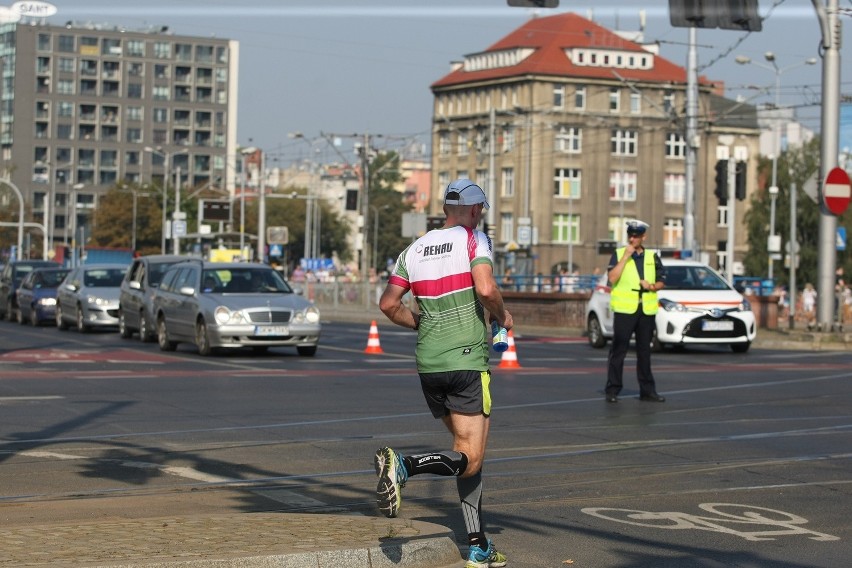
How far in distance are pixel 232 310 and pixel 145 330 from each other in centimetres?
540

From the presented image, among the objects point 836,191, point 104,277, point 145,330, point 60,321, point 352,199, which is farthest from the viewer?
point 352,199

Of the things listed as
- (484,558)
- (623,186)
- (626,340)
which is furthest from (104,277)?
(623,186)

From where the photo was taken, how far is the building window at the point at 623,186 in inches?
4515

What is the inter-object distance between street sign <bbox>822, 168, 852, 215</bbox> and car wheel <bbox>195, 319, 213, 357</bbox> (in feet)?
41.8

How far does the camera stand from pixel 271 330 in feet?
79.9

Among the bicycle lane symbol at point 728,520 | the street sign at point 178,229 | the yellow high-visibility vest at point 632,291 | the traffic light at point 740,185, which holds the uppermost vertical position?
the traffic light at point 740,185

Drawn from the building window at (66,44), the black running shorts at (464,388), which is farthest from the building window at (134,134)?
the black running shorts at (464,388)

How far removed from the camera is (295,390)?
58.1 feet

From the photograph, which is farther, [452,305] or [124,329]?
[124,329]

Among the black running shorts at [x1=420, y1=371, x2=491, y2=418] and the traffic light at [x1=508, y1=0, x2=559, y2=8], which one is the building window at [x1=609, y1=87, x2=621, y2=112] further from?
the black running shorts at [x1=420, y1=371, x2=491, y2=418]

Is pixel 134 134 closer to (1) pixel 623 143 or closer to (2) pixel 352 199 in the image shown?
(1) pixel 623 143

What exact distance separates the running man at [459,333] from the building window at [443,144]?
11265 cm

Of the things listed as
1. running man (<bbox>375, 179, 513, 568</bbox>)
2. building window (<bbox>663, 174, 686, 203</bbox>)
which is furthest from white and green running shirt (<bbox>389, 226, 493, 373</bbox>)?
building window (<bbox>663, 174, 686, 203</bbox>)

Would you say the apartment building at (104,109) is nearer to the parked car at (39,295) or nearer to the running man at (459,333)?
the parked car at (39,295)
